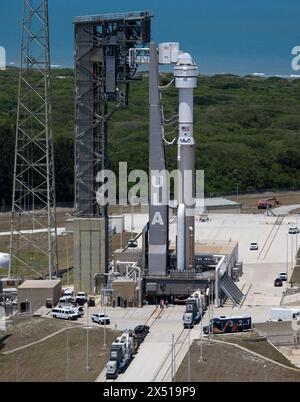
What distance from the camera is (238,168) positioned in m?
94.8

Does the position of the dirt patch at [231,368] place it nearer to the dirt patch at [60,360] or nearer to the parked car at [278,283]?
the dirt patch at [60,360]

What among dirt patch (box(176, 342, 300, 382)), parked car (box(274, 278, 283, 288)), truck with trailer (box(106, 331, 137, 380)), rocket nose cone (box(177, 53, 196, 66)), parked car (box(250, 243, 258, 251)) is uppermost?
rocket nose cone (box(177, 53, 196, 66))

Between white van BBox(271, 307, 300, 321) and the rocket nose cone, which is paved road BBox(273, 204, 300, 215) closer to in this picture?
the rocket nose cone

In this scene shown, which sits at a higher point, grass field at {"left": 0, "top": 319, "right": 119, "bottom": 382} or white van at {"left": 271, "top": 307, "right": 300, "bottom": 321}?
white van at {"left": 271, "top": 307, "right": 300, "bottom": 321}

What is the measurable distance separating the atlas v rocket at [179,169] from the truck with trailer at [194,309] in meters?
2.75

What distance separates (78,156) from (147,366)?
51.6 feet

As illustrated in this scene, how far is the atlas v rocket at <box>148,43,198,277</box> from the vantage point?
167 feet

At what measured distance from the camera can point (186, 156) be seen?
5112 cm

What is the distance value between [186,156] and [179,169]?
60 cm

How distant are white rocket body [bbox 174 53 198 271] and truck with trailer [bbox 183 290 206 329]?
107 inches

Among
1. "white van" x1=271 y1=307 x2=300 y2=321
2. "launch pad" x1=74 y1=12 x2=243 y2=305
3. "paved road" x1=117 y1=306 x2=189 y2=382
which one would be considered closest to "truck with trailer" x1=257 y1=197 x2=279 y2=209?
"launch pad" x1=74 y1=12 x2=243 y2=305

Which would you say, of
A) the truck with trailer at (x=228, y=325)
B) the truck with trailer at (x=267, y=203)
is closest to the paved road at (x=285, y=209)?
the truck with trailer at (x=267, y=203)

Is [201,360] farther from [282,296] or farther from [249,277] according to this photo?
[249,277]
